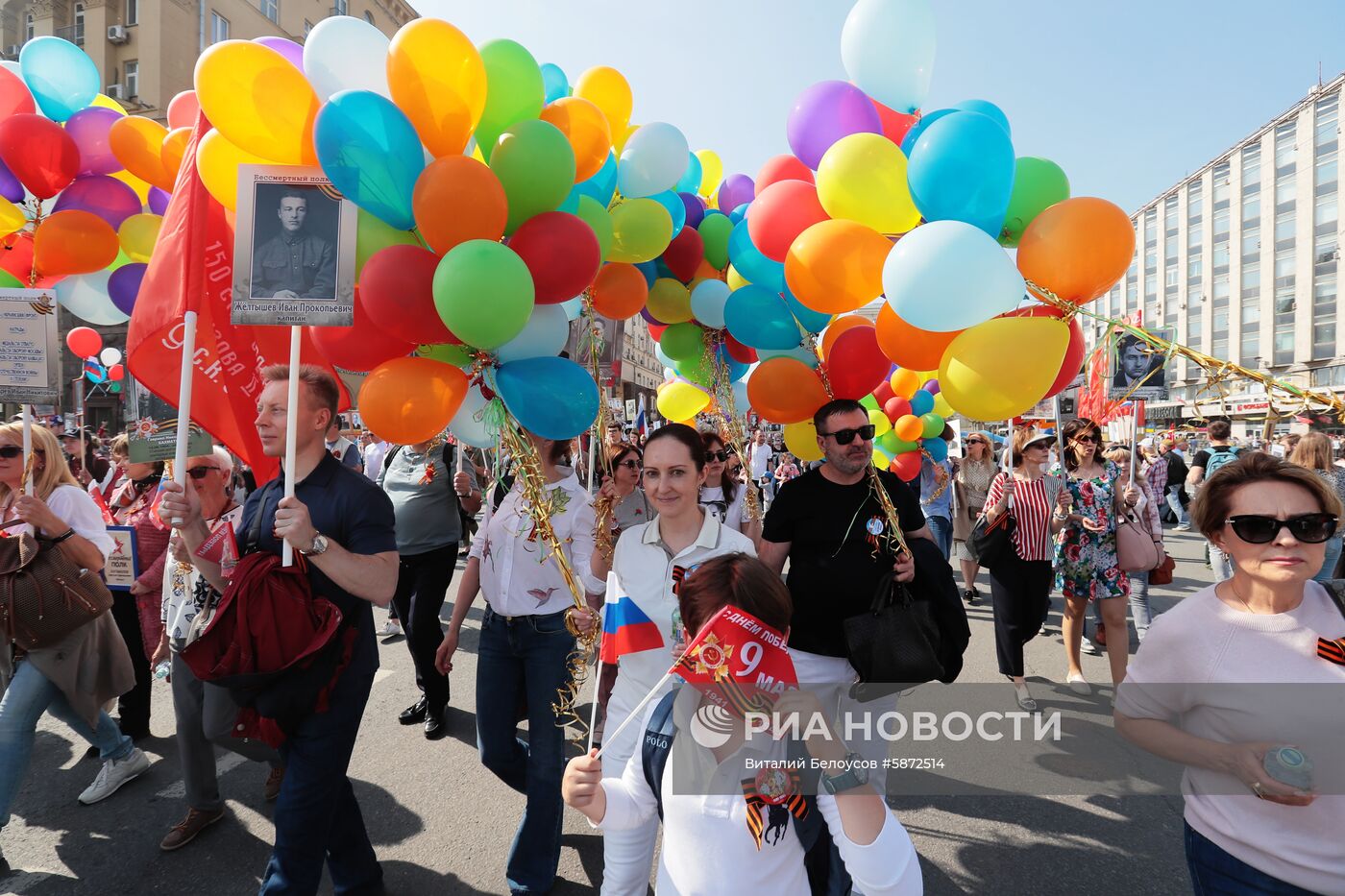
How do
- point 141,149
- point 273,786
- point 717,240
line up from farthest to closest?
point 717,240, point 273,786, point 141,149

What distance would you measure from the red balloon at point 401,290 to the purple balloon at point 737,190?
8.28ft

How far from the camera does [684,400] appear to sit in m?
4.34

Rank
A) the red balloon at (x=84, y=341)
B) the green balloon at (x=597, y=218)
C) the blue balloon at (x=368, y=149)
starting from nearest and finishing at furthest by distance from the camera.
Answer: the blue balloon at (x=368, y=149) < the green balloon at (x=597, y=218) < the red balloon at (x=84, y=341)

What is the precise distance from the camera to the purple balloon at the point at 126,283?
3.54 m

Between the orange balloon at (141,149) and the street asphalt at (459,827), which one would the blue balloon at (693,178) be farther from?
the street asphalt at (459,827)

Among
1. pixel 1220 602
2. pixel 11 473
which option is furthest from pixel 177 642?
pixel 1220 602

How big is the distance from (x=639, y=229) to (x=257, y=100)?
1.65 metres

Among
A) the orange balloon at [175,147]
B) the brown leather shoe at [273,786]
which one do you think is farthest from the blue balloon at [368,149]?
the brown leather shoe at [273,786]

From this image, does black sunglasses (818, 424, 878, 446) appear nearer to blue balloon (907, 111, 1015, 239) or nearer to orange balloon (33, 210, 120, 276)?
blue balloon (907, 111, 1015, 239)

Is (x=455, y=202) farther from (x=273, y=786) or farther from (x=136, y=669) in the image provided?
(x=136, y=669)

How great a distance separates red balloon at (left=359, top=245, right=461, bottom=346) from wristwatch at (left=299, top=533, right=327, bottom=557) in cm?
74

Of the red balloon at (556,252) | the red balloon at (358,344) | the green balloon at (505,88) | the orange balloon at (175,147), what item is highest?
the green balloon at (505,88)

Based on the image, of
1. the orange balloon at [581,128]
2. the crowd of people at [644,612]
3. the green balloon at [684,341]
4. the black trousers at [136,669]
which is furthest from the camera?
the green balloon at [684,341]

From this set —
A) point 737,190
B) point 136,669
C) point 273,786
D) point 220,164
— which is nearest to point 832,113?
point 737,190
